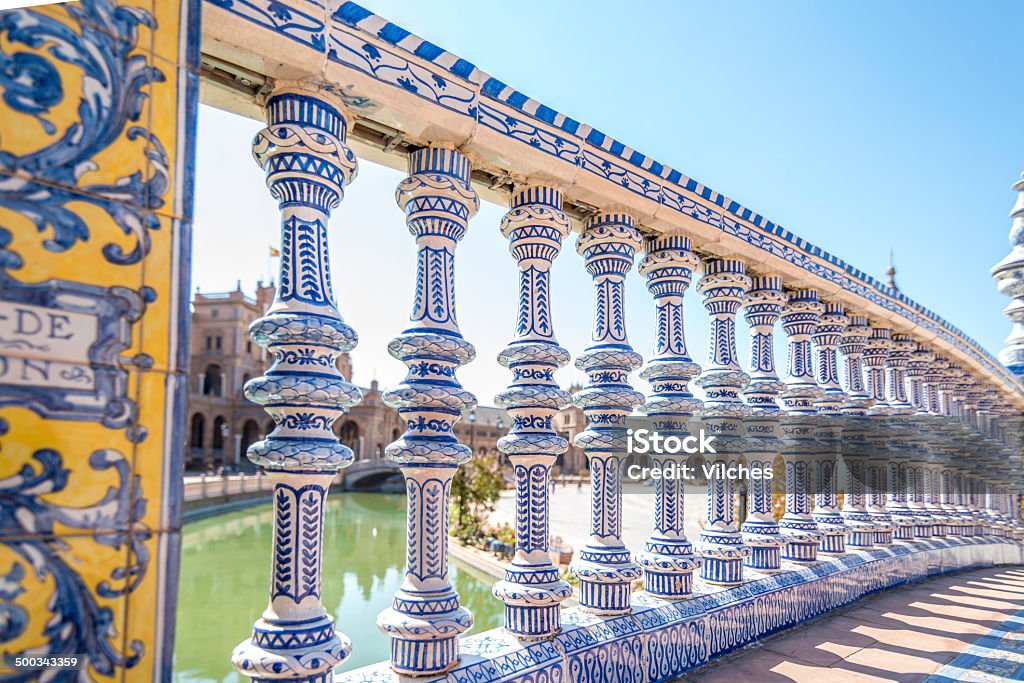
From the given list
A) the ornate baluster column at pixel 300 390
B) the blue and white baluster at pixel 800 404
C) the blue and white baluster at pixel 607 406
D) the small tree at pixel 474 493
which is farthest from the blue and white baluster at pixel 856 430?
the small tree at pixel 474 493

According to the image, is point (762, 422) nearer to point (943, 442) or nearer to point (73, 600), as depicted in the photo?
point (73, 600)

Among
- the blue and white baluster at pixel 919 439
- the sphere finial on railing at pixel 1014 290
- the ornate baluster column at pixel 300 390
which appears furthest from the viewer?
the sphere finial on railing at pixel 1014 290

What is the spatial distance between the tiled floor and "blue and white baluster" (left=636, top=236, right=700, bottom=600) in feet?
1.87

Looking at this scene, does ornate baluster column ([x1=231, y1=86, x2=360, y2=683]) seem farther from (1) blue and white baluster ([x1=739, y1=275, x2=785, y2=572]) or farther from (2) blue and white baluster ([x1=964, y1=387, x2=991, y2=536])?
(2) blue and white baluster ([x1=964, y1=387, x2=991, y2=536])

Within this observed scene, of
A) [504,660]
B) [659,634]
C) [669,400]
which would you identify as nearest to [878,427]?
[669,400]

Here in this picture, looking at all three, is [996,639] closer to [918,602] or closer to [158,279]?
[918,602]

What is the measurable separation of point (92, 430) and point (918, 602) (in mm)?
6629

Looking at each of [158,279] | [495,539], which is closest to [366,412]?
[495,539]

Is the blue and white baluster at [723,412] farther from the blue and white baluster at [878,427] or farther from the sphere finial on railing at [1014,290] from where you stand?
the sphere finial on railing at [1014,290]

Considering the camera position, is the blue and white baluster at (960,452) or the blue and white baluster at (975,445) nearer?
the blue and white baluster at (960,452)

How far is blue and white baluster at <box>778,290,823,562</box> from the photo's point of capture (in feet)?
19.2

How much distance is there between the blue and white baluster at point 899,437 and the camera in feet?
25.0

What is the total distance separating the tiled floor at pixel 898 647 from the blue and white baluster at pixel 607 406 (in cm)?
74

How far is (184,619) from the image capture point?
13.1 m
